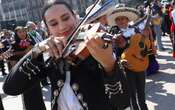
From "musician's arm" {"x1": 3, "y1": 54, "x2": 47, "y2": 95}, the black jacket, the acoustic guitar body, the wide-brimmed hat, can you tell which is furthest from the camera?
the wide-brimmed hat

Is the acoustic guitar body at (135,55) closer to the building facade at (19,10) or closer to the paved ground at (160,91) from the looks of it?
the paved ground at (160,91)

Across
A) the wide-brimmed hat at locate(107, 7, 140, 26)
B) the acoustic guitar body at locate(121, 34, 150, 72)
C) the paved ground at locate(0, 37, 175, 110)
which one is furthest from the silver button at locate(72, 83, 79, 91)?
the paved ground at locate(0, 37, 175, 110)

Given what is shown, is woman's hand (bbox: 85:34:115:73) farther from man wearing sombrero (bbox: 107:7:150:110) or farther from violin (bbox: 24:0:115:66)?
man wearing sombrero (bbox: 107:7:150:110)

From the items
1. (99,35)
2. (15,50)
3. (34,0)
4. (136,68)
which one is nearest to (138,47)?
(136,68)

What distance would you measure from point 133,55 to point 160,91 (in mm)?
2534

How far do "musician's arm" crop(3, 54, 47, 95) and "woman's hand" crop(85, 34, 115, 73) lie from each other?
1.46 feet

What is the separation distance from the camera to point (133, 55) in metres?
5.83

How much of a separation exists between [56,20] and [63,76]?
1.09ft

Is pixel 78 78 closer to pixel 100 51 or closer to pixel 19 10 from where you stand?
pixel 100 51

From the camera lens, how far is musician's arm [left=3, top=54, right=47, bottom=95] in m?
2.61

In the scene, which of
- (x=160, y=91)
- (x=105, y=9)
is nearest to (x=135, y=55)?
(x=160, y=91)

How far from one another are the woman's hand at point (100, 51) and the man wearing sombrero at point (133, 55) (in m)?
2.89

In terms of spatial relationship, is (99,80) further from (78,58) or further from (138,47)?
(138,47)

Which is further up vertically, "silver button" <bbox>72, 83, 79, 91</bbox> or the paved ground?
"silver button" <bbox>72, 83, 79, 91</bbox>
